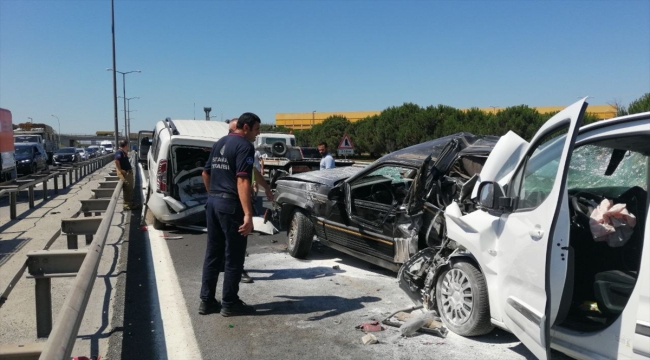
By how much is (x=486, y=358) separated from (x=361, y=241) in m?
2.55

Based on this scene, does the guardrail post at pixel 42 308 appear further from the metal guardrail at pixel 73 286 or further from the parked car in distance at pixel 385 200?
the parked car in distance at pixel 385 200

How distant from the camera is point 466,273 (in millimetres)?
4469

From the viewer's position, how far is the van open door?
324cm

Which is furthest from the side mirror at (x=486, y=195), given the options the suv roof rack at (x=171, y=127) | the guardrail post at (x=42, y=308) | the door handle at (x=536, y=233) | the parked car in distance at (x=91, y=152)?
the parked car in distance at (x=91, y=152)

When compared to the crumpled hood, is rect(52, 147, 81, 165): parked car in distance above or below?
below

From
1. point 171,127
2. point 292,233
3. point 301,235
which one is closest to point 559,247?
point 301,235

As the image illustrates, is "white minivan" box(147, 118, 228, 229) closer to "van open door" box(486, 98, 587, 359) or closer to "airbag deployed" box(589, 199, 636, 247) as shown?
"van open door" box(486, 98, 587, 359)

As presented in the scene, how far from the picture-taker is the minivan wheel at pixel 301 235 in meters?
7.33

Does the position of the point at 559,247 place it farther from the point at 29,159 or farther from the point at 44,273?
the point at 29,159

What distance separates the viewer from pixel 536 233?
3.44 m

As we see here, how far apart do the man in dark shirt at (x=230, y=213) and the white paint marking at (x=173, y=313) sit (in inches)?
11.6

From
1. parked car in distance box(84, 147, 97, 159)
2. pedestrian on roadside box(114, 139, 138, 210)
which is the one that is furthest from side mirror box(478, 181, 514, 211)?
parked car in distance box(84, 147, 97, 159)

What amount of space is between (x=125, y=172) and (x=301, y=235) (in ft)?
21.3

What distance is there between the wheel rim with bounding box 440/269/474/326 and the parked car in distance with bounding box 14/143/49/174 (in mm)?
21768
